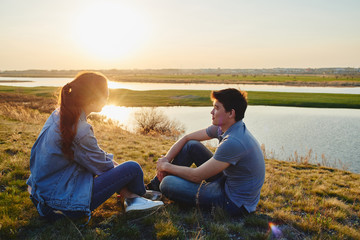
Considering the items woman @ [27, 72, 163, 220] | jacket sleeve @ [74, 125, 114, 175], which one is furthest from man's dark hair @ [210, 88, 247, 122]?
jacket sleeve @ [74, 125, 114, 175]

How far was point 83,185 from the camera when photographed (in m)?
3.09

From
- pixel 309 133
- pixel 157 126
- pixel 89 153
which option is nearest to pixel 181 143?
pixel 89 153

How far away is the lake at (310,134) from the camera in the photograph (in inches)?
439

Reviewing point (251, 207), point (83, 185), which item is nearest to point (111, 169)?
point (83, 185)

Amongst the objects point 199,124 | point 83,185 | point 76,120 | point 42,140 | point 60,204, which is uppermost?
point 76,120

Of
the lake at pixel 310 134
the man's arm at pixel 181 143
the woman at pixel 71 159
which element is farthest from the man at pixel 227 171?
the lake at pixel 310 134

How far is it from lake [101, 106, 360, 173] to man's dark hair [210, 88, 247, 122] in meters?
7.49

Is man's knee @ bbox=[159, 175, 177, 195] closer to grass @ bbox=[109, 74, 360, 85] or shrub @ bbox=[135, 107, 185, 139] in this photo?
shrub @ bbox=[135, 107, 185, 139]

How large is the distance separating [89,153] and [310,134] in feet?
50.7

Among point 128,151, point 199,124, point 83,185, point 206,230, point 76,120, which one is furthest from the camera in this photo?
point 199,124

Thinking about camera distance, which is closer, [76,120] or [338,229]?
[76,120]

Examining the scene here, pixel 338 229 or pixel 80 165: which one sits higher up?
pixel 80 165

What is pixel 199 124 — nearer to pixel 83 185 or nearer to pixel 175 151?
pixel 175 151

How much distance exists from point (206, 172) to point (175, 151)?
931mm
